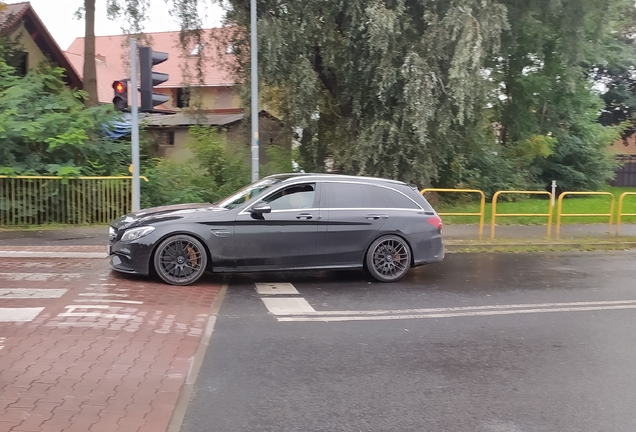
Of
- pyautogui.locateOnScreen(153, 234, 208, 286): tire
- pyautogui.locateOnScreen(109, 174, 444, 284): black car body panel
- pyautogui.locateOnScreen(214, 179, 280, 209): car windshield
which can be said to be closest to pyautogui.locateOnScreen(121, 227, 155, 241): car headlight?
pyautogui.locateOnScreen(109, 174, 444, 284): black car body panel

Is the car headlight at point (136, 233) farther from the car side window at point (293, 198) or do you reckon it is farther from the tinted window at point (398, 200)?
the tinted window at point (398, 200)

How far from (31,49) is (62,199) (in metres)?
12.9

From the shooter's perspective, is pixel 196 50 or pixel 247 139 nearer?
pixel 247 139

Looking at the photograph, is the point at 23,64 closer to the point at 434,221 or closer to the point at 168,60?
the point at 168,60

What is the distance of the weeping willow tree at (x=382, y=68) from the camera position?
1412cm

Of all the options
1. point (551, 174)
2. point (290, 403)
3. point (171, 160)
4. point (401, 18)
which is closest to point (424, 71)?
point (401, 18)

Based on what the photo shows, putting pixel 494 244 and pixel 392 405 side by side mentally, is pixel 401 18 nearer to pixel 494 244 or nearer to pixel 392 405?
pixel 494 244

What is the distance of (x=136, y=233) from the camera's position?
812 cm

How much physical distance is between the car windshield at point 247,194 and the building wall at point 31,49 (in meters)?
17.7

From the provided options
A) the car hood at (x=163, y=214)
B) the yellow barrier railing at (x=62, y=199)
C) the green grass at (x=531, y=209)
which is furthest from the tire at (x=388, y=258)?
the yellow barrier railing at (x=62, y=199)

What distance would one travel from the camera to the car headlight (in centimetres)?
809

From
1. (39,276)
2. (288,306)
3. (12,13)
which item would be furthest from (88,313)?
(12,13)

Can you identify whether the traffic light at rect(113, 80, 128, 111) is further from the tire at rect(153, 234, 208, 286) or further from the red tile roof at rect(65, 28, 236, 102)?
the red tile roof at rect(65, 28, 236, 102)

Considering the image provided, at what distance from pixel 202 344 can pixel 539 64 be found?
62.6 ft
